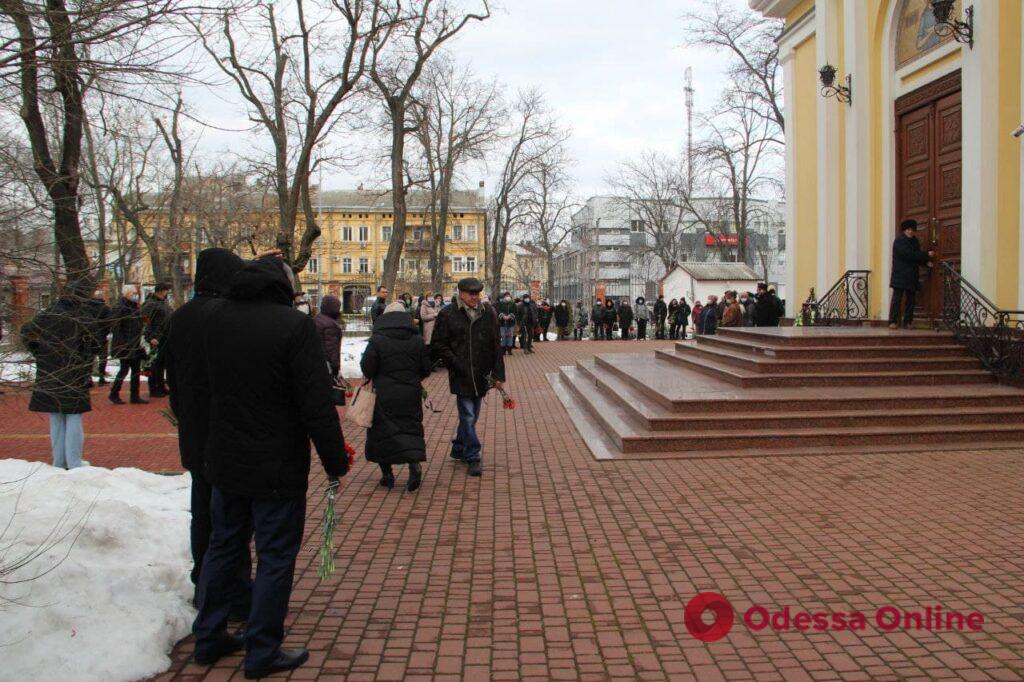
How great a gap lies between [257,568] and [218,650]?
55 centimetres

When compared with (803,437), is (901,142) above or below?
above

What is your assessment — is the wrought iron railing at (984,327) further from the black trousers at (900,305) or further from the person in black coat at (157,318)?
the person in black coat at (157,318)

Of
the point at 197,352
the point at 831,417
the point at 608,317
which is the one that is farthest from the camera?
the point at 608,317

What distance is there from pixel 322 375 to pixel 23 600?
6.33 feet

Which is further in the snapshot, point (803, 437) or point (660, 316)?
point (660, 316)

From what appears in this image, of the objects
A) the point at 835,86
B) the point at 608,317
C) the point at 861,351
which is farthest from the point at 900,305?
the point at 608,317

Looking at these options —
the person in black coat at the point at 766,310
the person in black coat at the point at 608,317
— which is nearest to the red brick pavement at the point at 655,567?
the person in black coat at the point at 766,310

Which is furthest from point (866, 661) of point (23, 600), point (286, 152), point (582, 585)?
point (286, 152)

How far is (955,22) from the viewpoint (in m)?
12.0

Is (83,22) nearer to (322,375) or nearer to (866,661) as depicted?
(322,375)

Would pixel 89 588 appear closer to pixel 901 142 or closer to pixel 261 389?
pixel 261 389

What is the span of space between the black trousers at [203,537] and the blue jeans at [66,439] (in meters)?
3.82

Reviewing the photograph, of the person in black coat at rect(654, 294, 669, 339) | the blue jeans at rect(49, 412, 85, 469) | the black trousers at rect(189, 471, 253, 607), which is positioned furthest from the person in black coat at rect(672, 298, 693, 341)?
the black trousers at rect(189, 471, 253, 607)

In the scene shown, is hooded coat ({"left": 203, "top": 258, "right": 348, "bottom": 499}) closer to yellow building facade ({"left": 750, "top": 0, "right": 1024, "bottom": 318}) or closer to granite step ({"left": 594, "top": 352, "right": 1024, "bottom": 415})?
granite step ({"left": 594, "top": 352, "right": 1024, "bottom": 415})
